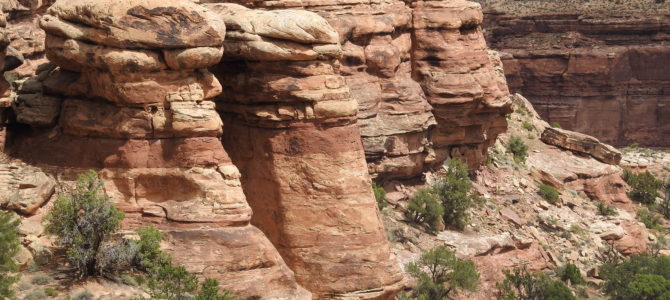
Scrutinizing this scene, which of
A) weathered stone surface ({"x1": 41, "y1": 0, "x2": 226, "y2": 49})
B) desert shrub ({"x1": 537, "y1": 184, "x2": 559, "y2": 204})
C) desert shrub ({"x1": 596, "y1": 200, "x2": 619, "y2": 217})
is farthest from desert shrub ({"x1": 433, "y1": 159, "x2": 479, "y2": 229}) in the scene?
weathered stone surface ({"x1": 41, "y1": 0, "x2": 226, "y2": 49})

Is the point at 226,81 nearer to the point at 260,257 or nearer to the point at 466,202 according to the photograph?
the point at 260,257

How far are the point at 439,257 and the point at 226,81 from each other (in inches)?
521

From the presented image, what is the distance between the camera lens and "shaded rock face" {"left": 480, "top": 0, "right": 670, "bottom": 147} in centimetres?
10388

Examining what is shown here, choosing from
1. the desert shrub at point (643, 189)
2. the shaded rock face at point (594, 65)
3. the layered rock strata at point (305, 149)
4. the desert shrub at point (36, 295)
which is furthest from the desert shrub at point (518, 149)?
the shaded rock face at point (594, 65)

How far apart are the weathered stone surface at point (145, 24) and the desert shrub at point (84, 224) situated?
13.1 ft

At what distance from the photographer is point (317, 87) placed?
107ft

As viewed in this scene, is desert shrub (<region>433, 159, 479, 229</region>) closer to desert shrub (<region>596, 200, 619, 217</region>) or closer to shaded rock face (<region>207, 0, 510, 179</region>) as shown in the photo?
shaded rock face (<region>207, 0, 510, 179</region>)

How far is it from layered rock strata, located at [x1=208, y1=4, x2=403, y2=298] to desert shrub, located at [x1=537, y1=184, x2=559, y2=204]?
981 inches

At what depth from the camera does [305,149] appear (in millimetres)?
32844

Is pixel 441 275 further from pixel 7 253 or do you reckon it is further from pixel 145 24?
pixel 7 253

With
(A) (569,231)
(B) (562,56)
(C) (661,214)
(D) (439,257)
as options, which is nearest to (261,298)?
(D) (439,257)

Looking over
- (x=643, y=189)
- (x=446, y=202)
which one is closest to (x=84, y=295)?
(x=446, y=202)

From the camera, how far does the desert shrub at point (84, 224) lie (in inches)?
1064

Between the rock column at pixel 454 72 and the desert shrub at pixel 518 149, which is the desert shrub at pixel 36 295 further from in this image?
the desert shrub at pixel 518 149
